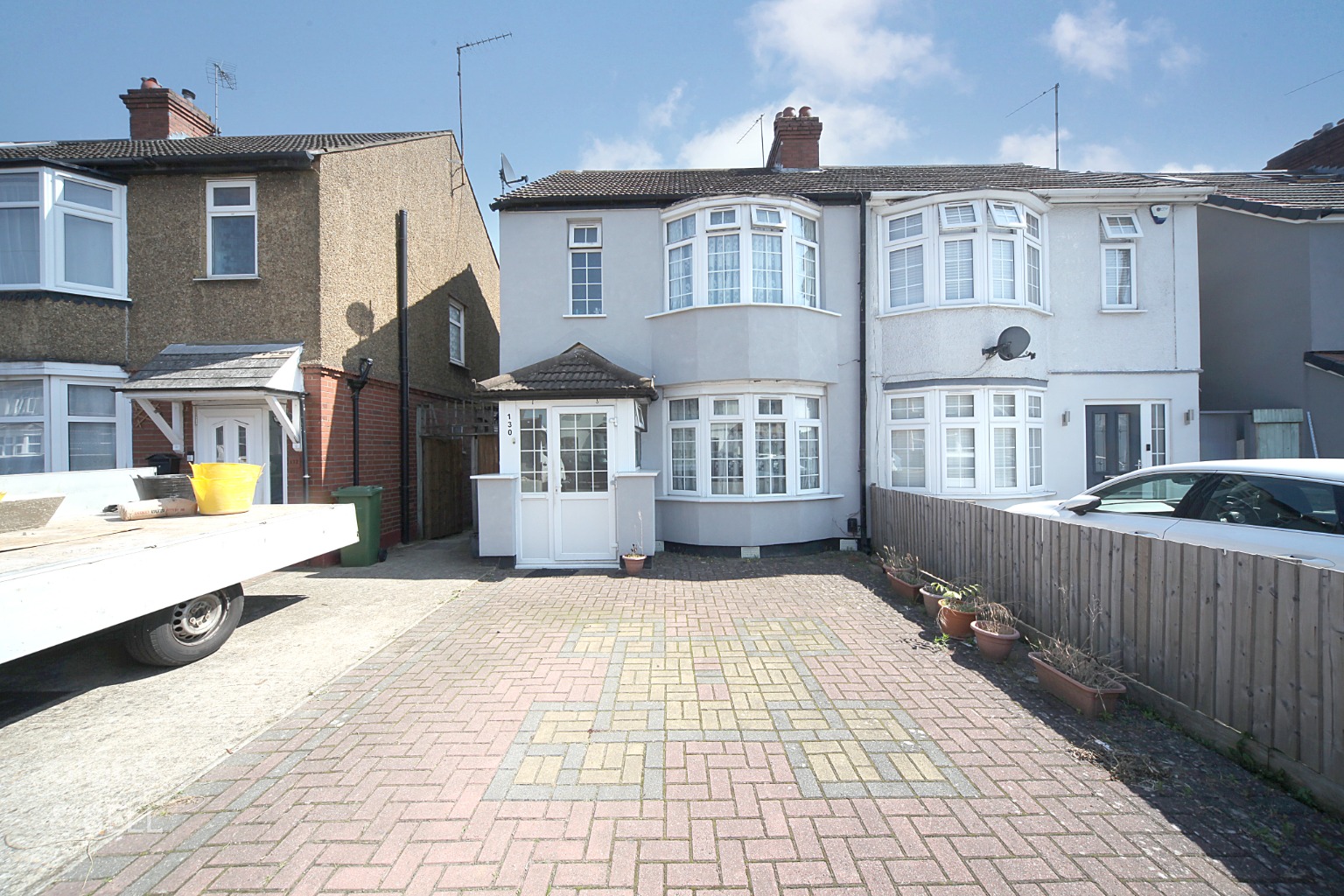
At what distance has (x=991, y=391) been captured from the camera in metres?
8.88

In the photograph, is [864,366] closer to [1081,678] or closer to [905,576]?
[905,576]

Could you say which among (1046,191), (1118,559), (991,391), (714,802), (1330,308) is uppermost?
(1046,191)

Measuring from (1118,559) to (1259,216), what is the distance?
11.3 meters

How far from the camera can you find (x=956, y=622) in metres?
4.99

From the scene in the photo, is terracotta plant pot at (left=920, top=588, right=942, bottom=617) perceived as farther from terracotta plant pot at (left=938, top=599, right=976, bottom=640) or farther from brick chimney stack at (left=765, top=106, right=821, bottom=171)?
brick chimney stack at (left=765, top=106, right=821, bottom=171)

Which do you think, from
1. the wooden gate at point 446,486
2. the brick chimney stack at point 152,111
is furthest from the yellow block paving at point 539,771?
the brick chimney stack at point 152,111

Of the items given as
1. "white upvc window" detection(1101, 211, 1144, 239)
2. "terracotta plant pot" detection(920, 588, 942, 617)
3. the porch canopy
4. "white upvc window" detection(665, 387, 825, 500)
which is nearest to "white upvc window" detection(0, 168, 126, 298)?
the porch canopy

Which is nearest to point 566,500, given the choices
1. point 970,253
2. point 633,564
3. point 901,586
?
point 633,564

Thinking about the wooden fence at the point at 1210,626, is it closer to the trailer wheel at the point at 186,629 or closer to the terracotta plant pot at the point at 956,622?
the terracotta plant pot at the point at 956,622

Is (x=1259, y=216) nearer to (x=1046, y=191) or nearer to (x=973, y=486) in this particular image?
(x=1046, y=191)

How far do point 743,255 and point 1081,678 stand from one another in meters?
7.17

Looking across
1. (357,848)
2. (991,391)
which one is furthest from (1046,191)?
(357,848)

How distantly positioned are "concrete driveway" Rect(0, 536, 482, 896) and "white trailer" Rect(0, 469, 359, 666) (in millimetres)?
379

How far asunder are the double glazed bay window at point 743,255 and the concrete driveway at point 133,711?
620cm
